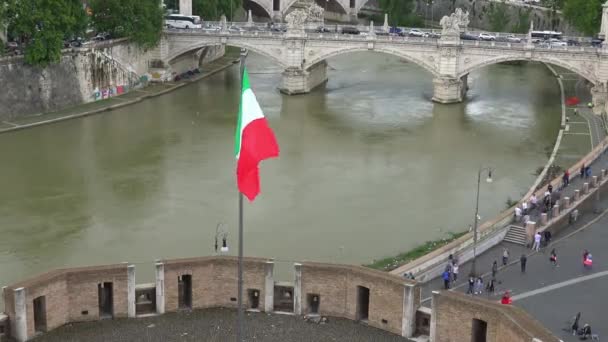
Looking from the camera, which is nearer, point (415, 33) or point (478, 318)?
point (478, 318)

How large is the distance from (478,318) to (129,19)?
146 feet

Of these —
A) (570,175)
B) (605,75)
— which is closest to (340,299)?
(570,175)

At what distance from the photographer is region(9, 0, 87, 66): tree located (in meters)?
47.8

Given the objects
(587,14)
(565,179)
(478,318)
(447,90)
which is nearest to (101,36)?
(447,90)

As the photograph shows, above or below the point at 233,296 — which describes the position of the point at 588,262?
below

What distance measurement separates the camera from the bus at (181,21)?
64.0 m

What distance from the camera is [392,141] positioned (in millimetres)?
47281

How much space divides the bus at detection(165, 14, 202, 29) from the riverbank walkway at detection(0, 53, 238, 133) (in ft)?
12.2

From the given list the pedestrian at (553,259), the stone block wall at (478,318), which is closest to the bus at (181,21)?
the pedestrian at (553,259)

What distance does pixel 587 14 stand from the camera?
61812 millimetres

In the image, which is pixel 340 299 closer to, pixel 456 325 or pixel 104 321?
pixel 456 325

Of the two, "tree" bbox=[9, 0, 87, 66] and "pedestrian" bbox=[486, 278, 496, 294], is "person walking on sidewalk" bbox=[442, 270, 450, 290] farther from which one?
"tree" bbox=[9, 0, 87, 66]

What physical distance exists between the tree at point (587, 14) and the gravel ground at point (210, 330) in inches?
1891

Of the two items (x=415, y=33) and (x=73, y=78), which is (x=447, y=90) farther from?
(x=73, y=78)
